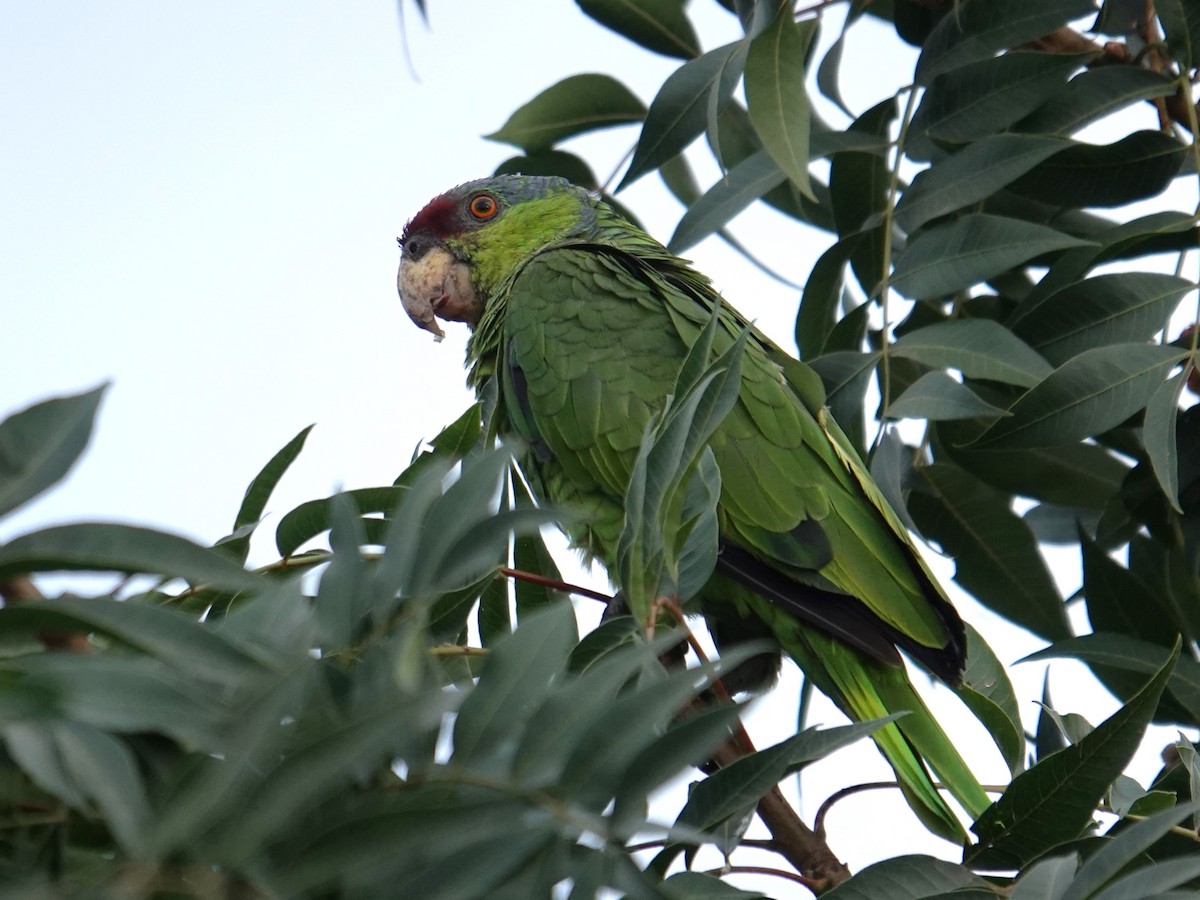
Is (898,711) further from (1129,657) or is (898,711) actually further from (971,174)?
(971,174)

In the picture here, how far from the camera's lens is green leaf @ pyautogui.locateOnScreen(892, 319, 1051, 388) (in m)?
1.83

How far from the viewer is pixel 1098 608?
2.07 meters

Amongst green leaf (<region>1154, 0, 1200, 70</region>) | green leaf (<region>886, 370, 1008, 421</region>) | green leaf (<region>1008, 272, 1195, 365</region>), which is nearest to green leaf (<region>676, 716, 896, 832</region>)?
green leaf (<region>886, 370, 1008, 421</region>)

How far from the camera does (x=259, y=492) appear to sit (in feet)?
4.37

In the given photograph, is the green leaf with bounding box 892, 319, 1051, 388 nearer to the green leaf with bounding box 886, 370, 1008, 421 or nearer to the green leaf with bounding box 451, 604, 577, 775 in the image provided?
the green leaf with bounding box 886, 370, 1008, 421

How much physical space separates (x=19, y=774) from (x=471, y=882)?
0.26m

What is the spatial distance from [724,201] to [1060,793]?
1.18 m

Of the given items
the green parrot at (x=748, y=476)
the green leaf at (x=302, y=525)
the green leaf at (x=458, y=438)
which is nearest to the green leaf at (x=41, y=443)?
the green leaf at (x=302, y=525)

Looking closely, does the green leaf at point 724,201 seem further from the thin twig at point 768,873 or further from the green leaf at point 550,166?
the thin twig at point 768,873

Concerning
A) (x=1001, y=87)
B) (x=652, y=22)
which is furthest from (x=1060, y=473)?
(x=652, y=22)

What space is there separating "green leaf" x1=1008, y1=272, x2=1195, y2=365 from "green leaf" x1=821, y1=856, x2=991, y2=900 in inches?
40.7

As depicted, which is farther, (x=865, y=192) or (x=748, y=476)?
(x=865, y=192)

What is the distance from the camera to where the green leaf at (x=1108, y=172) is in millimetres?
2086

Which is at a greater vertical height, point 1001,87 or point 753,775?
point 1001,87
